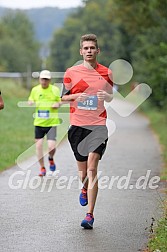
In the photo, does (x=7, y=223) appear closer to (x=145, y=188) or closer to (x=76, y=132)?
(x=76, y=132)

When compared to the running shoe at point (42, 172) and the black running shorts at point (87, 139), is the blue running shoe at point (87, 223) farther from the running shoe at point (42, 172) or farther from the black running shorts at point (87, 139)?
the running shoe at point (42, 172)

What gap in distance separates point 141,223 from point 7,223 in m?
1.64

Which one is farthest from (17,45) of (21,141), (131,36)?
(21,141)

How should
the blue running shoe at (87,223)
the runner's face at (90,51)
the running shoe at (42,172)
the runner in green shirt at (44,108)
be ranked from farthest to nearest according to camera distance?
the runner in green shirt at (44,108)
the running shoe at (42,172)
the runner's face at (90,51)
the blue running shoe at (87,223)

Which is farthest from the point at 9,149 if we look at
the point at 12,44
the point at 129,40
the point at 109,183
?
the point at 12,44

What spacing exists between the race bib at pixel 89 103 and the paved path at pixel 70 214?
1.43 metres

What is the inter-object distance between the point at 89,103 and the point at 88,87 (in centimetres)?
19

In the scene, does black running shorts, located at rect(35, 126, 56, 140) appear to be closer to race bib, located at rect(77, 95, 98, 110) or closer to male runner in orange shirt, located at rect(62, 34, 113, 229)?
male runner in orange shirt, located at rect(62, 34, 113, 229)

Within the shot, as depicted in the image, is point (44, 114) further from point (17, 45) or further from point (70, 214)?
point (17, 45)

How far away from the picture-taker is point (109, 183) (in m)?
13.4

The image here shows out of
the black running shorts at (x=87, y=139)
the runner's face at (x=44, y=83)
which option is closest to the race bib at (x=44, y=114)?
the runner's face at (x=44, y=83)

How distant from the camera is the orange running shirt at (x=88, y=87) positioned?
919 centimetres

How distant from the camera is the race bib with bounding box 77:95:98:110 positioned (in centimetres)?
916

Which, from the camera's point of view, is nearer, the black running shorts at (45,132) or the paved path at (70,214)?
the paved path at (70,214)
